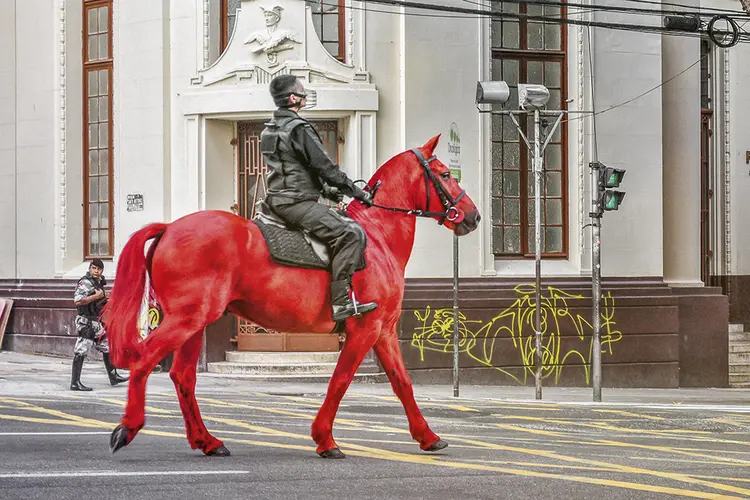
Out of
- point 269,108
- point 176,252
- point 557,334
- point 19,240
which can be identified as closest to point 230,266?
point 176,252

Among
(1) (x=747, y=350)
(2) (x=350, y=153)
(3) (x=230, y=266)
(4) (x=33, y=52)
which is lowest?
(1) (x=747, y=350)

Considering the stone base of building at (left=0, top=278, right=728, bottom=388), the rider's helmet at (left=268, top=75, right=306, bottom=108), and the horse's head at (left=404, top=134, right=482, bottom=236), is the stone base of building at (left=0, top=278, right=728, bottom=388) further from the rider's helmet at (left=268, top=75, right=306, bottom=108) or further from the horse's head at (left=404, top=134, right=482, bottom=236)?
the rider's helmet at (left=268, top=75, right=306, bottom=108)

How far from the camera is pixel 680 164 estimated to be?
2422cm

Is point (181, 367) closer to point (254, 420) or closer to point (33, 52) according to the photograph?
point (254, 420)

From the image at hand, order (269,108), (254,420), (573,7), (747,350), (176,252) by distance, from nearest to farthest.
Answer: (176,252), (254,420), (269,108), (573,7), (747,350)

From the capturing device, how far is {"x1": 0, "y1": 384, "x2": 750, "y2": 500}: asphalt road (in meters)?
8.30

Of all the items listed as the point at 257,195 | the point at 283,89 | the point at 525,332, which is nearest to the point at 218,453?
the point at 283,89

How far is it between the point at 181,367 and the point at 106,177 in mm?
13696

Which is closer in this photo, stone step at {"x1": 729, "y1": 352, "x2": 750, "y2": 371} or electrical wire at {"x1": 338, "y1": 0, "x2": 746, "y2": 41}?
electrical wire at {"x1": 338, "y1": 0, "x2": 746, "y2": 41}

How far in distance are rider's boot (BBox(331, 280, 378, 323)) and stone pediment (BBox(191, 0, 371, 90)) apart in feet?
37.3

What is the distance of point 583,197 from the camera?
74.5ft

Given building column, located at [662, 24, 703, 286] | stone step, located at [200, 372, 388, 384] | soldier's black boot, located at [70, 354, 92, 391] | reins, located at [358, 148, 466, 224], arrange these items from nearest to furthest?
reins, located at [358, 148, 466, 224], soldier's black boot, located at [70, 354, 92, 391], stone step, located at [200, 372, 388, 384], building column, located at [662, 24, 703, 286]

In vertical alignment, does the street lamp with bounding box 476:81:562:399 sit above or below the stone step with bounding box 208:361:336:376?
above

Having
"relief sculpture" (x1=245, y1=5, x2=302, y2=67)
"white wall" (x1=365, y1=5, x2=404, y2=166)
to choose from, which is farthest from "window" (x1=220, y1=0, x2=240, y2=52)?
"white wall" (x1=365, y1=5, x2=404, y2=166)
